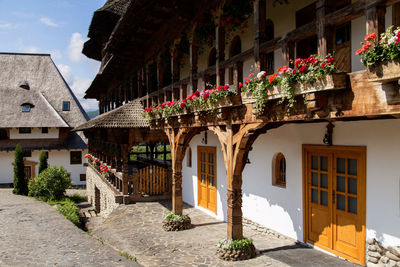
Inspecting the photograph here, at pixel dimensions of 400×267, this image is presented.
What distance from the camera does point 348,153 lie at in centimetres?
584

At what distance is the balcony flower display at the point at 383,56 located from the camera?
2873 millimetres

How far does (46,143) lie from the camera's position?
27203 mm

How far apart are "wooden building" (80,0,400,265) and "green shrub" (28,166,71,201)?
1227 cm

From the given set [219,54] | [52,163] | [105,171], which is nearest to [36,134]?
[52,163]

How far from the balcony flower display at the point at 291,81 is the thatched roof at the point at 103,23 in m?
11.4

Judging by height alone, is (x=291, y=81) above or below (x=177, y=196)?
above

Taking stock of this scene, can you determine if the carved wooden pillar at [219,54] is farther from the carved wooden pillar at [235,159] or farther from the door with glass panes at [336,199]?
the door with glass panes at [336,199]

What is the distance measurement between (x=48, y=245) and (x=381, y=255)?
7.96m

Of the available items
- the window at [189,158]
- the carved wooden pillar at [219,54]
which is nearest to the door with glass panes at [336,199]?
the carved wooden pillar at [219,54]

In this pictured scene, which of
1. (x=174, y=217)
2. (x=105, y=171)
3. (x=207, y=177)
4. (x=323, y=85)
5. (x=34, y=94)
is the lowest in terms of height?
(x=174, y=217)

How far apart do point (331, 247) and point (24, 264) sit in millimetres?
6729

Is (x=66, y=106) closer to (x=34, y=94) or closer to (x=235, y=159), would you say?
(x=34, y=94)

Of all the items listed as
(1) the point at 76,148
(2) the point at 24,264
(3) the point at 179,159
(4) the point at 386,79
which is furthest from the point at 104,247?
(1) the point at 76,148

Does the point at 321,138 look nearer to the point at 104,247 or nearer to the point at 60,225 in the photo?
the point at 104,247
